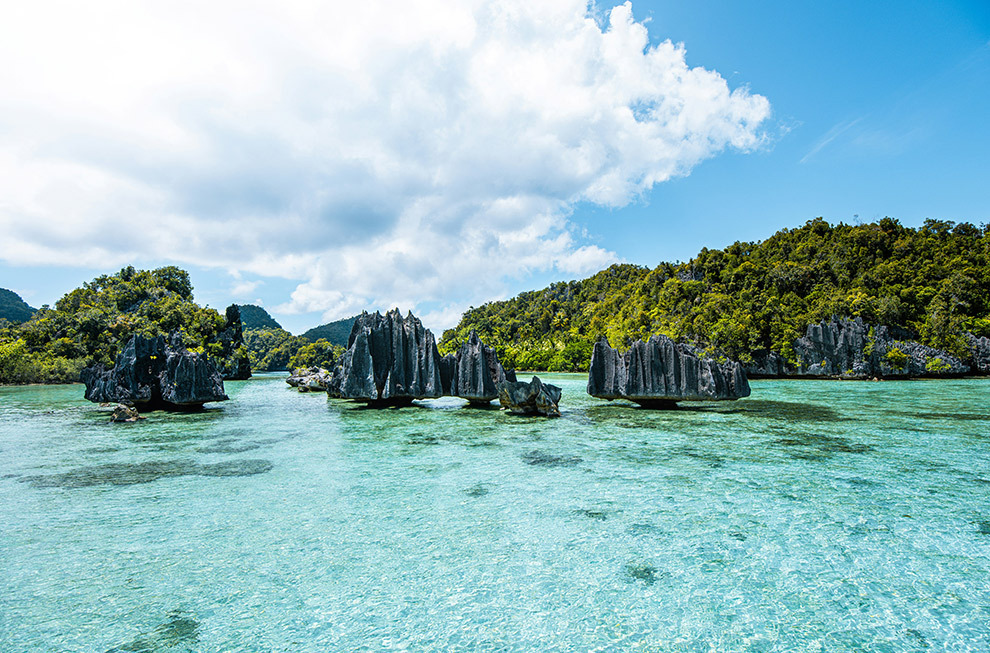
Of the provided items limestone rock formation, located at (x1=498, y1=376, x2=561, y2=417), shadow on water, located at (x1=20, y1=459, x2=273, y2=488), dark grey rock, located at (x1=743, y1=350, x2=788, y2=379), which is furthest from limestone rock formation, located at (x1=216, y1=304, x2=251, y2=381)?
dark grey rock, located at (x1=743, y1=350, x2=788, y2=379)

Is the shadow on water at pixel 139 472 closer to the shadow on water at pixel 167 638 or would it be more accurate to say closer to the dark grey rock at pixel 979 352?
the shadow on water at pixel 167 638

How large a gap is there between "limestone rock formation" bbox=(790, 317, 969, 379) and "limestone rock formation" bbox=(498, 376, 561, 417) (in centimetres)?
5394

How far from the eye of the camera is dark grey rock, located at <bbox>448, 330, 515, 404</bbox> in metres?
25.1

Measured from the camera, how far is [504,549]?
620 centimetres

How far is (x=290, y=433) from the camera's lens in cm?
1734

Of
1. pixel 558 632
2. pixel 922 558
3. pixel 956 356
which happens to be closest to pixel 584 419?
pixel 922 558

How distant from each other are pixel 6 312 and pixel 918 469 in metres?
181

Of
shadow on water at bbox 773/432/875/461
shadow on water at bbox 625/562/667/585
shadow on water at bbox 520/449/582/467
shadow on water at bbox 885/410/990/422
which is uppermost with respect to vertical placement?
shadow on water at bbox 520/449/582/467

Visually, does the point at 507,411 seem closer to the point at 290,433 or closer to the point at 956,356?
the point at 290,433

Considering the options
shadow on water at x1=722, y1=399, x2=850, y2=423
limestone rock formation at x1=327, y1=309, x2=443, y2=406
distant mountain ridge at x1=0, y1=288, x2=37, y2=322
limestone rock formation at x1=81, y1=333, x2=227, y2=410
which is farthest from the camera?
distant mountain ridge at x1=0, y1=288, x2=37, y2=322

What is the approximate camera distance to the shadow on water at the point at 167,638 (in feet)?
13.3

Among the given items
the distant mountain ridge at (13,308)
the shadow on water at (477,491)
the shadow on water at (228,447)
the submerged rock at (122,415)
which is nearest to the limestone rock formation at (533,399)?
the shadow on water at (228,447)

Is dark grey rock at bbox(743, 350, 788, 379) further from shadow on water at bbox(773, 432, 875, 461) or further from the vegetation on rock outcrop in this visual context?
the vegetation on rock outcrop

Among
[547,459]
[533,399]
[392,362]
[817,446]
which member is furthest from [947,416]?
[392,362]
